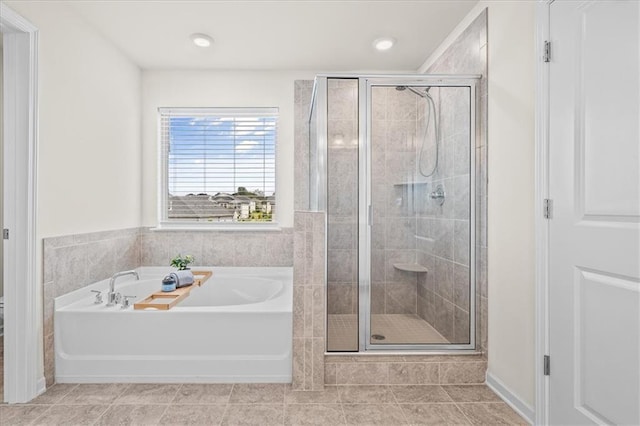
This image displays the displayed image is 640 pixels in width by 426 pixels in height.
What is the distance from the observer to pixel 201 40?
2770mm

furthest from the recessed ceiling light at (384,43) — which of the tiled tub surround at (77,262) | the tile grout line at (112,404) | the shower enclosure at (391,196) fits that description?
the tile grout line at (112,404)

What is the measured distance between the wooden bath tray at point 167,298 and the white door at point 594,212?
7.18 ft

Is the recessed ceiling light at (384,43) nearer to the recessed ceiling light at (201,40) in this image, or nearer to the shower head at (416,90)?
the shower head at (416,90)

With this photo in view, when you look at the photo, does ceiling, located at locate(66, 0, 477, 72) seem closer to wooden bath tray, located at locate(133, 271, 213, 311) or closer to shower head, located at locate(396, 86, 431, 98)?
shower head, located at locate(396, 86, 431, 98)

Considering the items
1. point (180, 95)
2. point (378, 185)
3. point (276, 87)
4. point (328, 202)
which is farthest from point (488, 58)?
point (180, 95)

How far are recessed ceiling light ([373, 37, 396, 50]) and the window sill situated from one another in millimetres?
1816

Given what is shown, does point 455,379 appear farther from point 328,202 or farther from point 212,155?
point 212,155

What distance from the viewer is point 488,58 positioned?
2.19 meters

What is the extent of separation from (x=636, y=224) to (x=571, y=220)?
0.28 meters

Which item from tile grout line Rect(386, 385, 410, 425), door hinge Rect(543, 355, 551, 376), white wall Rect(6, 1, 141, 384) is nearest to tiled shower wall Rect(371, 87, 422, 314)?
tile grout line Rect(386, 385, 410, 425)

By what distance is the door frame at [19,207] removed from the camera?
1999 millimetres

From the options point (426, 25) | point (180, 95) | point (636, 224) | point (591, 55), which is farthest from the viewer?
point (180, 95)

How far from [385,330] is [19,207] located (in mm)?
2315

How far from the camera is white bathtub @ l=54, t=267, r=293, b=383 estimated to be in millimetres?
2213
